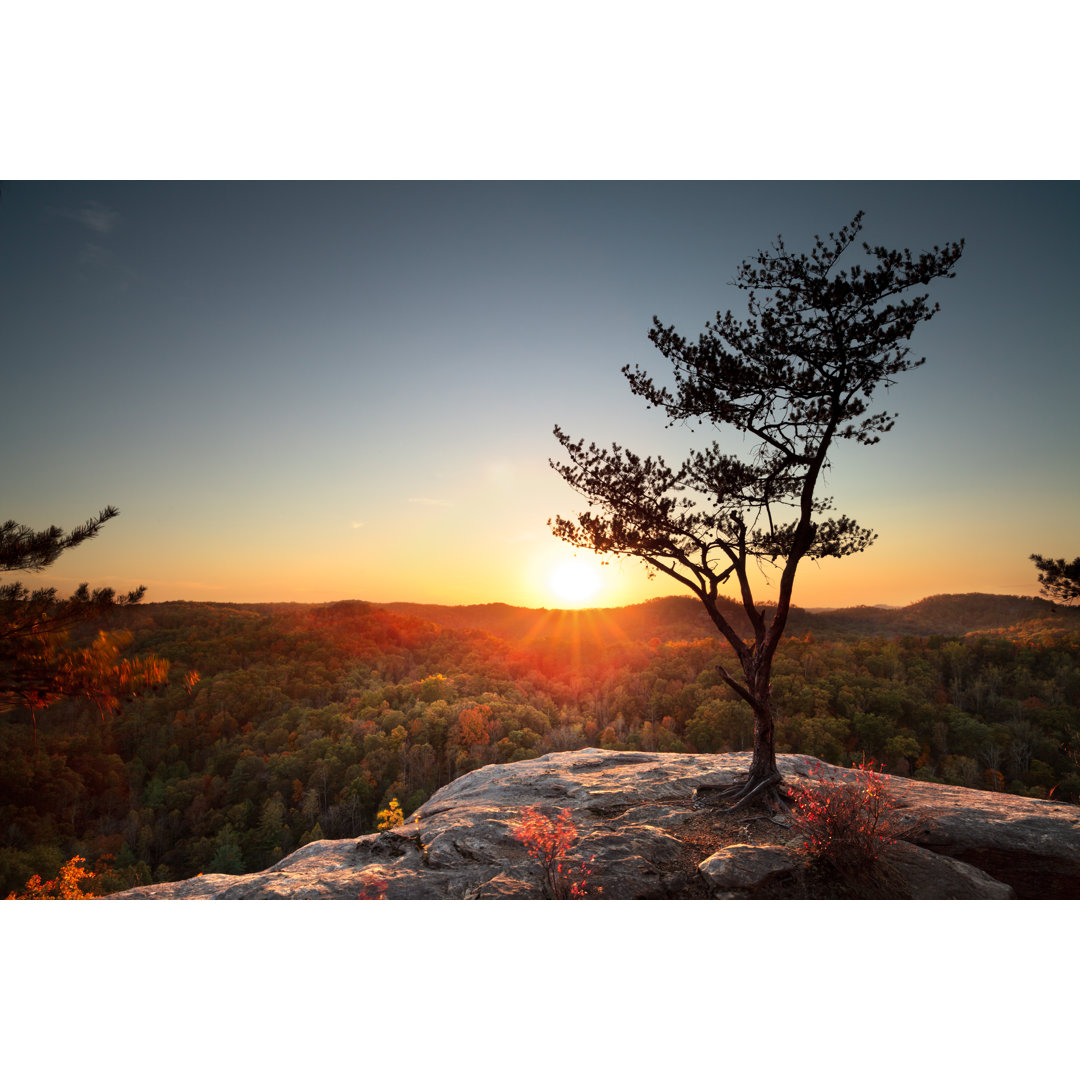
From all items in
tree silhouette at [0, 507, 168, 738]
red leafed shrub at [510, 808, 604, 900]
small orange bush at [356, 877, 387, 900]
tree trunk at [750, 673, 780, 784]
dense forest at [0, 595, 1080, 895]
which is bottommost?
dense forest at [0, 595, 1080, 895]

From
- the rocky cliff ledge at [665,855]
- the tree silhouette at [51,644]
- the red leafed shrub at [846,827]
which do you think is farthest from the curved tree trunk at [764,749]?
the tree silhouette at [51,644]

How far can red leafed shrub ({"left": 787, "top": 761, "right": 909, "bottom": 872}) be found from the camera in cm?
437

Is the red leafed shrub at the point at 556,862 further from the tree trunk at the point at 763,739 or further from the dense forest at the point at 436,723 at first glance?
the dense forest at the point at 436,723

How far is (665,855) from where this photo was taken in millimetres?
4836

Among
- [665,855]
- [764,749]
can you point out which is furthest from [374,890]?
[764,749]

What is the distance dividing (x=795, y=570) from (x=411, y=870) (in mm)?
5473

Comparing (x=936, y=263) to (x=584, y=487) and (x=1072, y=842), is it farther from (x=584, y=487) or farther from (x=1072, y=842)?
(x=1072, y=842)

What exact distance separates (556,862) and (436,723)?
49.1m

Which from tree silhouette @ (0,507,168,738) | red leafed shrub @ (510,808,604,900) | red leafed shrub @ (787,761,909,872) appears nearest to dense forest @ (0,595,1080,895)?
red leafed shrub @ (787,761,909,872)

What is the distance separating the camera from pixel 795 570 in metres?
6.48

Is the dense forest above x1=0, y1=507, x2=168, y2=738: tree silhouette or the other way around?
the other way around

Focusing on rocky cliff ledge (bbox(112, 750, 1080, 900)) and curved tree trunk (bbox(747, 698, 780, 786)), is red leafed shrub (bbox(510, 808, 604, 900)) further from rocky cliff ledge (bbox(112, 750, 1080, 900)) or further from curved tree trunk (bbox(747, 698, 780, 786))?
curved tree trunk (bbox(747, 698, 780, 786))

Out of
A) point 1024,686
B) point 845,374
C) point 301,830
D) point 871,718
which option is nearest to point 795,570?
point 845,374

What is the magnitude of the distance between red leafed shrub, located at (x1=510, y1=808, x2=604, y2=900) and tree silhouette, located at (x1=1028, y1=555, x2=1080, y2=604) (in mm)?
8136
